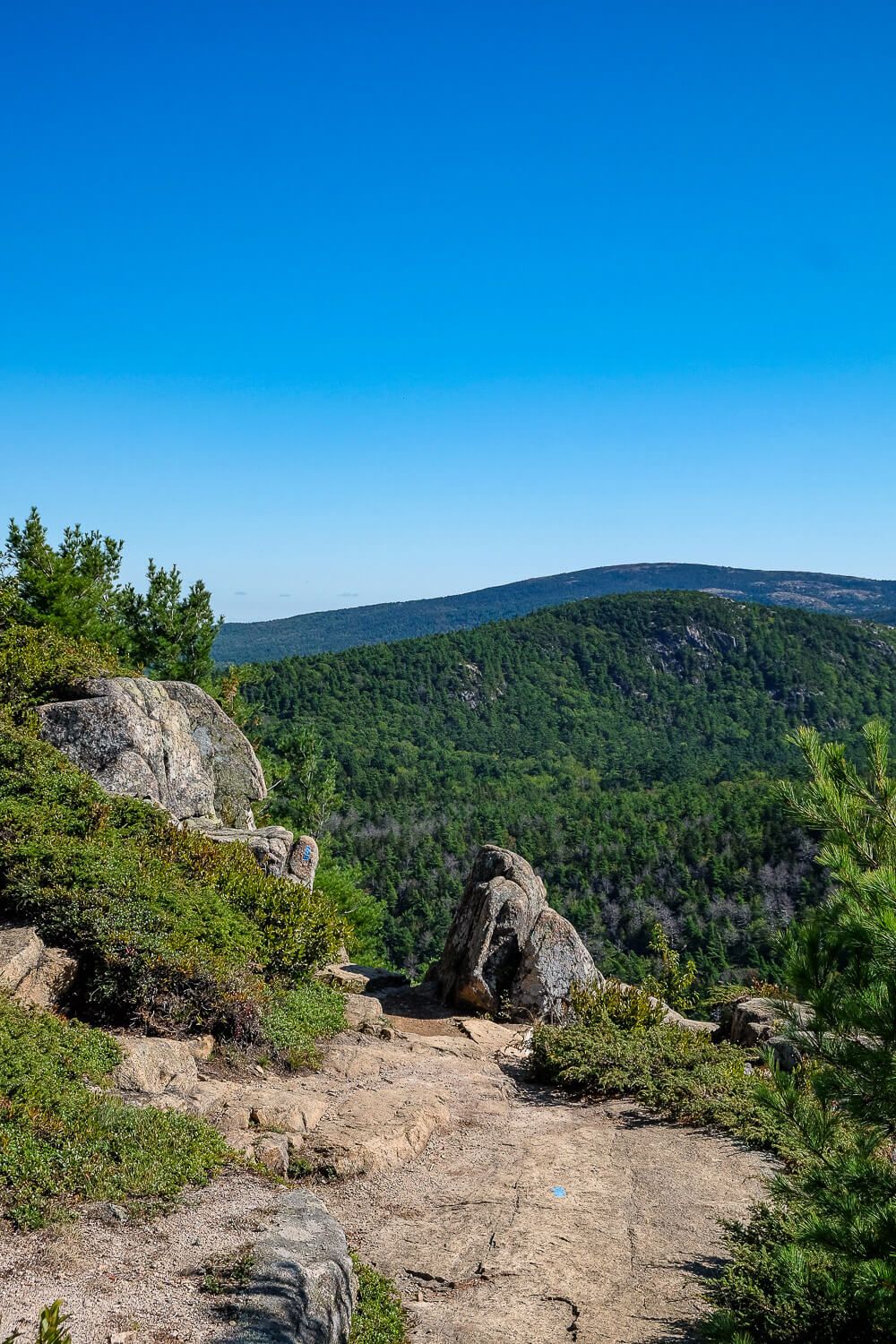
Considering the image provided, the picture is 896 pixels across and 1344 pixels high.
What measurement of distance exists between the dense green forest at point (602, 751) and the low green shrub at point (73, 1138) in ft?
16.4

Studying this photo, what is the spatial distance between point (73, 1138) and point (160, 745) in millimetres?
10191

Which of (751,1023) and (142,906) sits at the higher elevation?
(142,906)

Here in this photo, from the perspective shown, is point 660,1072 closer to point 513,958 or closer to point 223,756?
point 513,958

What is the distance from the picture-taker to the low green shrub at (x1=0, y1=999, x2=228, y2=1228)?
5.76 m

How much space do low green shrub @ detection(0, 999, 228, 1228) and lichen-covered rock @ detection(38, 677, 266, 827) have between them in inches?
265

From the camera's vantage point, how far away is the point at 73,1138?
A: 6312 millimetres

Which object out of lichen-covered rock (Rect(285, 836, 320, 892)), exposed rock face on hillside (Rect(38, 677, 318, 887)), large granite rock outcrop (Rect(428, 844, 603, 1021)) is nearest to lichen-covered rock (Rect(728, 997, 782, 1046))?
large granite rock outcrop (Rect(428, 844, 603, 1021))

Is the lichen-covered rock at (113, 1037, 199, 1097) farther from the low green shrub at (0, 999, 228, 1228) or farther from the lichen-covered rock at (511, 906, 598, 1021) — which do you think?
the lichen-covered rock at (511, 906, 598, 1021)

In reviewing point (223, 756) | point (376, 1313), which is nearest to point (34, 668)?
point (223, 756)

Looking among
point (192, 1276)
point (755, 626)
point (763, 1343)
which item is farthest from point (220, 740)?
point (755, 626)

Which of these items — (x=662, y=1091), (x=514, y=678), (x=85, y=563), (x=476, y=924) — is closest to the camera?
(x=662, y=1091)

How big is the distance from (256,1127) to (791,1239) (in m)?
4.51

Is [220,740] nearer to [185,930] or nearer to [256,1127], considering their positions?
[185,930]

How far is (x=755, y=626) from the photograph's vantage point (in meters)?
131
